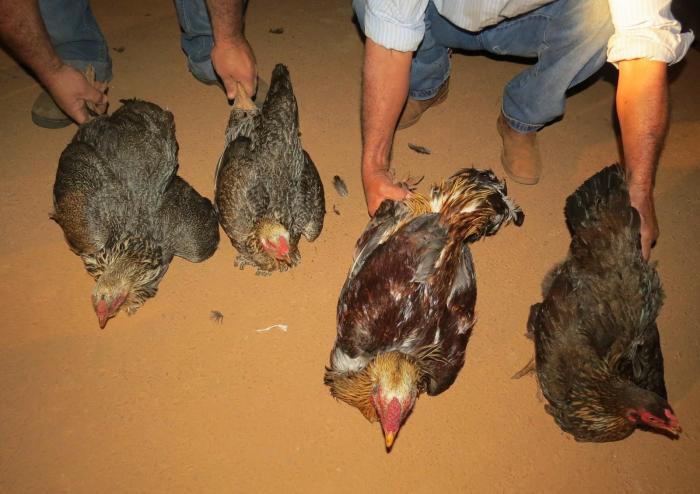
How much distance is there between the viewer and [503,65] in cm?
490

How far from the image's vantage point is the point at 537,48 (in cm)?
366

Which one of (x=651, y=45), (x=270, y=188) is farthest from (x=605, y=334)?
(x=270, y=188)

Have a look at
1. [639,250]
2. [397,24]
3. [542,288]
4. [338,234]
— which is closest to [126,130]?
[338,234]

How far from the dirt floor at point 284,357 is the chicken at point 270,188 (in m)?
0.28

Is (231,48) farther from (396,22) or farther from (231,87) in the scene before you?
(396,22)

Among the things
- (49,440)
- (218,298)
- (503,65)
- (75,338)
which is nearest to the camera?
(49,440)

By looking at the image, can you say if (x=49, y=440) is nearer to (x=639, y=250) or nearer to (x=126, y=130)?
(x=126, y=130)

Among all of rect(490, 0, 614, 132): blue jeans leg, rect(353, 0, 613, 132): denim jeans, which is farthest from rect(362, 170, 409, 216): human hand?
rect(490, 0, 614, 132): blue jeans leg

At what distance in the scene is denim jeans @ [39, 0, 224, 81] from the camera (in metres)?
3.95

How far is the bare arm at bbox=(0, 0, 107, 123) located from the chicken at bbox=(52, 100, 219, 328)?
39cm

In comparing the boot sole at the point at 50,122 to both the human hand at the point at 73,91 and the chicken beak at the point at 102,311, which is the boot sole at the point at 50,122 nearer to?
the human hand at the point at 73,91

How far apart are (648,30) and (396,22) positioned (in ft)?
4.84

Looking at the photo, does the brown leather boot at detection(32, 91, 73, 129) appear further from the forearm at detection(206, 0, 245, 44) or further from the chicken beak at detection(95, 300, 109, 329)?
the chicken beak at detection(95, 300, 109, 329)

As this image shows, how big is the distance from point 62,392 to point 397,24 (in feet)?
10.5
